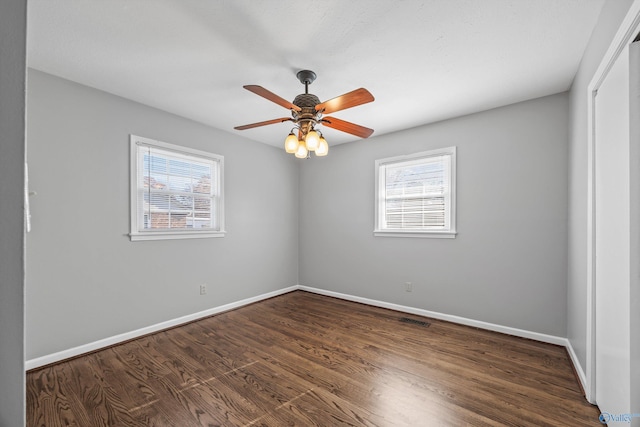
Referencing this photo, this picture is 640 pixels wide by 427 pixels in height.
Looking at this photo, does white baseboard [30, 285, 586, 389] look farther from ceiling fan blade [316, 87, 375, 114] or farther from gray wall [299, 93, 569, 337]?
ceiling fan blade [316, 87, 375, 114]

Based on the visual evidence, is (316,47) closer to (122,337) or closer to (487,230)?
(487,230)

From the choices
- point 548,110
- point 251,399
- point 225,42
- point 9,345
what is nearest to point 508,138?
point 548,110

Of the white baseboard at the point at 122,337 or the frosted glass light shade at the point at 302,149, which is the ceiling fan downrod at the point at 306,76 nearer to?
the frosted glass light shade at the point at 302,149

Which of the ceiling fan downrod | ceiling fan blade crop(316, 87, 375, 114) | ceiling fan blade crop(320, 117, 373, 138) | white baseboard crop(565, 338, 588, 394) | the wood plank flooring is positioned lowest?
the wood plank flooring

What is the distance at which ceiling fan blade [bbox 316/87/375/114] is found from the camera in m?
1.97

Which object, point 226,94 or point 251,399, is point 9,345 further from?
point 226,94

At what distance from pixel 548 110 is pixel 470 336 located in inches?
98.9

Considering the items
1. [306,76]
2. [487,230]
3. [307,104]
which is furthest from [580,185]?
[306,76]

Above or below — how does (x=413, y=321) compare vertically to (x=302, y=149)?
below

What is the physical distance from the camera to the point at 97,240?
2.78m

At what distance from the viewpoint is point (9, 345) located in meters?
0.56

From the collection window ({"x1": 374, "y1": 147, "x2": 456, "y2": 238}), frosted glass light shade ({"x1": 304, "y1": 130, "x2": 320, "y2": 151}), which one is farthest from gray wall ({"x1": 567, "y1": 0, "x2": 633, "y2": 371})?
frosted glass light shade ({"x1": 304, "y1": 130, "x2": 320, "y2": 151})

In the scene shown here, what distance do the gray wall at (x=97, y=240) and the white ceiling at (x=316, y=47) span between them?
0.34 metres

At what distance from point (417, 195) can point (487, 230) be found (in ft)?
3.14
